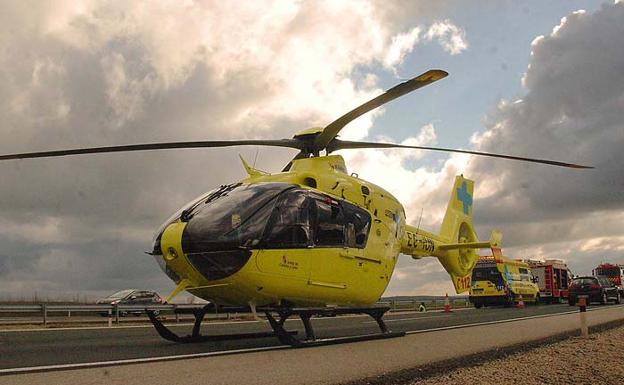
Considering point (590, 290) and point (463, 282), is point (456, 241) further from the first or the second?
point (590, 290)

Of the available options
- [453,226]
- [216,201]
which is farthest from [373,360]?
[453,226]

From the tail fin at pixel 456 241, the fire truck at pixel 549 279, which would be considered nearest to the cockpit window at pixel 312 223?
the tail fin at pixel 456 241

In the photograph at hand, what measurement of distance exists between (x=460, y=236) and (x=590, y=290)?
19844 mm

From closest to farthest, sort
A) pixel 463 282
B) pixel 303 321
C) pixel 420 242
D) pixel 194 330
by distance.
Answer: pixel 303 321 < pixel 194 330 < pixel 420 242 < pixel 463 282

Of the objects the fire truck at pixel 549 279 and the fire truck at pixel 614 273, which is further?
the fire truck at pixel 614 273

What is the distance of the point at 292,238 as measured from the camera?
398 inches

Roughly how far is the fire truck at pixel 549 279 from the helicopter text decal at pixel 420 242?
2539 cm

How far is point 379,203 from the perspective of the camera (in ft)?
42.6

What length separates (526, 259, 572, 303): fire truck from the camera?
3984 cm

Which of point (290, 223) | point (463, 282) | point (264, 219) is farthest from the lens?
point (463, 282)

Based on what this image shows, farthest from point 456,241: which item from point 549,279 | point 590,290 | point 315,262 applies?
point 549,279

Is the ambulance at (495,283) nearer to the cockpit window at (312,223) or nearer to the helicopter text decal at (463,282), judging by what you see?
the helicopter text decal at (463,282)

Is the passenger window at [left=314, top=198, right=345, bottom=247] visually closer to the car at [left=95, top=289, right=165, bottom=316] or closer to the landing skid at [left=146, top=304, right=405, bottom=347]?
the landing skid at [left=146, top=304, right=405, bottom=347]

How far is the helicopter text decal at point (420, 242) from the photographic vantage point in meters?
14.9
